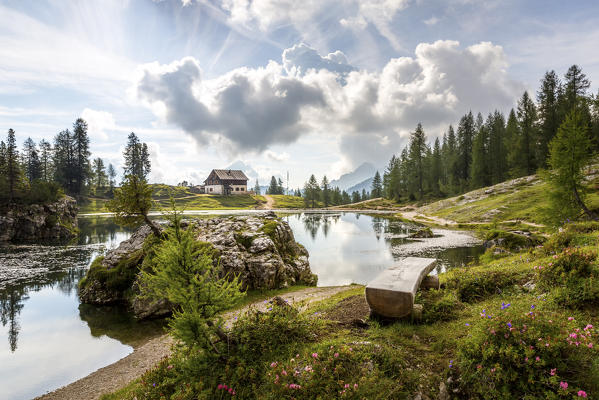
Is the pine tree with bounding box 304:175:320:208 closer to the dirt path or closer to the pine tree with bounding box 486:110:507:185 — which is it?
the pine tree with bounding box 486:110:507:185

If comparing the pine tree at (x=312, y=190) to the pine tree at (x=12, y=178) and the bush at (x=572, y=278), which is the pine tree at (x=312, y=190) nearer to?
the pine tree at (x=12, y=178)

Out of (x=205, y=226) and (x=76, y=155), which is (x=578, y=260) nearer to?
(x=205, y=226)

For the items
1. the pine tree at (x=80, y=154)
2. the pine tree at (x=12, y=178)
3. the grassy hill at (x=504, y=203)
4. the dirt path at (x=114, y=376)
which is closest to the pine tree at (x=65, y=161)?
the pine tree at (x=80, y=154)

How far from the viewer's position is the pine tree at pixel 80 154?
9375 centimetres

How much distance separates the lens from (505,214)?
46.8m

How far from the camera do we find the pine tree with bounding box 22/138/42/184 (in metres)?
94.8

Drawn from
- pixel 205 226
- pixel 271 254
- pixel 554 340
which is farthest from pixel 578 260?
pixel 205 226

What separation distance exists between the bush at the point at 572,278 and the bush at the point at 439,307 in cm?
214

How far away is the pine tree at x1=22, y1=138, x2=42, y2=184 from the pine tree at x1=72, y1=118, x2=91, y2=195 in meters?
13.6

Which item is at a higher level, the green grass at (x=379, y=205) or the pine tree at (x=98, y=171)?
the pine tree at (x=98, y=171)

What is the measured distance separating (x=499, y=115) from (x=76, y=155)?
142322 millimetres

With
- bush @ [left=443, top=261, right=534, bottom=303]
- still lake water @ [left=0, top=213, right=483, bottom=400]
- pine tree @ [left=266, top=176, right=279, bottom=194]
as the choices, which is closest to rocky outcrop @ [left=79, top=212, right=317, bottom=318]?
still lake water @ [left=0, top=213, right=483, bottom=400]

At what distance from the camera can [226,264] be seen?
17.8 meters

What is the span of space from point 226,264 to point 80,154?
107m
